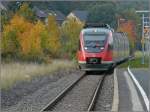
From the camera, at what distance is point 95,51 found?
3325 cm

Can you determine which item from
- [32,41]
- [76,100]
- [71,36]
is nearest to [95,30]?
[32,41]

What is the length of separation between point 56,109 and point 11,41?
76.3ft

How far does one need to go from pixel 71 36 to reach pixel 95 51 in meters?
16.7

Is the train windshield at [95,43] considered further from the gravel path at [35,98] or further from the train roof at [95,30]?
the gravel path at [35,98]

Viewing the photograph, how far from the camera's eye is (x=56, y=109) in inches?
599

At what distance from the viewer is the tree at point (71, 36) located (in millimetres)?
49031

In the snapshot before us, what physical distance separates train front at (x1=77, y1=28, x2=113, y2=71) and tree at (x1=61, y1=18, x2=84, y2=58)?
1394 cm

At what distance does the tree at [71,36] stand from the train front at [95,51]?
13943 mm

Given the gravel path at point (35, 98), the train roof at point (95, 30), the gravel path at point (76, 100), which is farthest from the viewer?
the train roof at point (95, 30)

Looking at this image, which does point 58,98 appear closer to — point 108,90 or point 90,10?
point 108,90

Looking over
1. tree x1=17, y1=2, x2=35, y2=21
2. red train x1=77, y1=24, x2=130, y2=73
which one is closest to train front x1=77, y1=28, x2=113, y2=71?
red train x1=77, y1=24, x2=130, y2=73

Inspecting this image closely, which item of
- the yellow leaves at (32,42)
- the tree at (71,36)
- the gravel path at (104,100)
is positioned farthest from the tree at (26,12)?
the gravel path at (104,100)

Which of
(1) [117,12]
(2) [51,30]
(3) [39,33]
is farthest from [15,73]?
(1) [117,12]

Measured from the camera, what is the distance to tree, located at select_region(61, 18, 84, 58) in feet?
161
